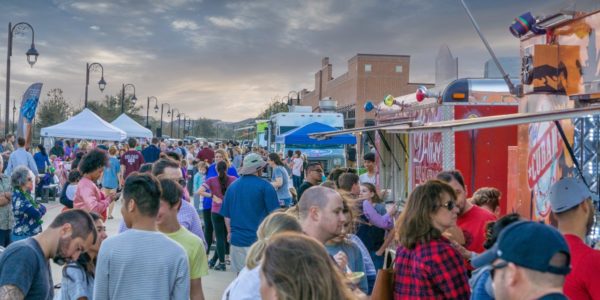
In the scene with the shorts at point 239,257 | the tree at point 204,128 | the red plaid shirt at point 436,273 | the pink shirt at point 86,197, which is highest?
the tree at point 204,128

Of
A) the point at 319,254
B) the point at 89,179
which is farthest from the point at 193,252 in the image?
the point at 89,179

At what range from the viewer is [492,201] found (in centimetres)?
664

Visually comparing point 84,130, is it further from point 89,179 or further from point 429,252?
point 429,252

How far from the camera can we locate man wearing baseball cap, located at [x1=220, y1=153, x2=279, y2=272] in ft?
25.9

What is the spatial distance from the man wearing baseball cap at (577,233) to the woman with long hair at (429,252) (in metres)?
0.64

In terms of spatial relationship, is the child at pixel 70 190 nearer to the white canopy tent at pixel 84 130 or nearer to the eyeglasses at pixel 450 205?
the eyeglasses at pixel 450 205

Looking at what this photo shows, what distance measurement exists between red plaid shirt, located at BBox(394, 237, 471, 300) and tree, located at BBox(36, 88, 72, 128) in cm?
6750

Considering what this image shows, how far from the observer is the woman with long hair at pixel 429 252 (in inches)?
159

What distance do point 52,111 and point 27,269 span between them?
68.3 metres

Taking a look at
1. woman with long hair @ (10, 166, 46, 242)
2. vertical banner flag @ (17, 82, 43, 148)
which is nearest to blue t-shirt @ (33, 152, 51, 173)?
vertical banner flag @ (17, 82, 43, 148)

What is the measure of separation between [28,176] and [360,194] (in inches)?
163

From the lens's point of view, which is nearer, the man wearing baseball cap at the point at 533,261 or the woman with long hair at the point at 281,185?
the man wearing baseball cap at the point at 533,261

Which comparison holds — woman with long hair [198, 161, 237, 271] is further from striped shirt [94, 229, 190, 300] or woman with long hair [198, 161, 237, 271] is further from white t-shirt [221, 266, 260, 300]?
white t-shirt [221, 266, 260, 300]

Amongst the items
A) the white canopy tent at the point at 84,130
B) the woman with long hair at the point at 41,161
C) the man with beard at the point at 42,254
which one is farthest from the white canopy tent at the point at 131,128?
the man with beard at the point at 42,254
